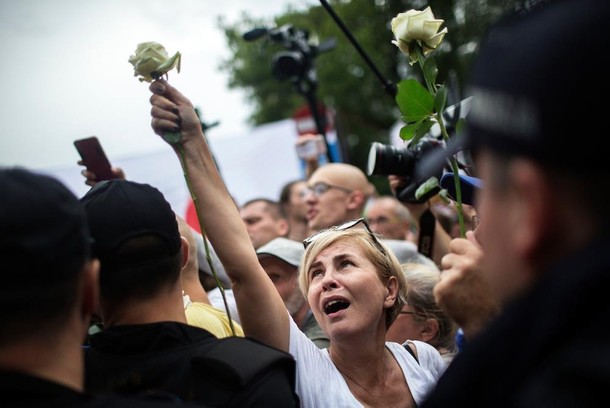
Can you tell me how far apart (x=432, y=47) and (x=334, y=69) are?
25.2m

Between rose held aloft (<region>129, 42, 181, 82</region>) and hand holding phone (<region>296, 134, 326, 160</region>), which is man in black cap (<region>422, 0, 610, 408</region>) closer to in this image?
rose held aloft (<region>129, 42, 181, 82</region>)

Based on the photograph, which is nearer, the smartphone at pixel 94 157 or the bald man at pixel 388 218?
the smartphone at pixel 94 157

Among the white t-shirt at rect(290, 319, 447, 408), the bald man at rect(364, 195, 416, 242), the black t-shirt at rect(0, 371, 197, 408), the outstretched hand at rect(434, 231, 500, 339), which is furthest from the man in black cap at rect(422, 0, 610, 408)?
the bald man at rect(364, 195, 416, 242)

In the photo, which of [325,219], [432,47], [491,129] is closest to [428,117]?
[432,47]

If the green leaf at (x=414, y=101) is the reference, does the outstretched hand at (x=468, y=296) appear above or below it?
below

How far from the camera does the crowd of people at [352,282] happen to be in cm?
104

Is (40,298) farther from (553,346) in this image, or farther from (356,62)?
(356,62)

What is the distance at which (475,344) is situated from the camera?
1.16 meters

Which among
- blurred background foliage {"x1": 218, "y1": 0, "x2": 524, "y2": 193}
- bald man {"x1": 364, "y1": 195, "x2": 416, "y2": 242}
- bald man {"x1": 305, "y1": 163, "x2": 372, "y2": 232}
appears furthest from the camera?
blurred background foliage {"x1": 218, "y1": 0, "x2": 524, "y2": 193}

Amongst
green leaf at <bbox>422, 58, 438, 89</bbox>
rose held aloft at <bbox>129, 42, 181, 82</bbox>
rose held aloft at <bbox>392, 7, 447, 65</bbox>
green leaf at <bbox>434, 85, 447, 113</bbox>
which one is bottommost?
green leaf at <bbox>434, 85, 447, 113</bbox>

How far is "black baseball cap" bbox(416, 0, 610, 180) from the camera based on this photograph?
1.04 meters

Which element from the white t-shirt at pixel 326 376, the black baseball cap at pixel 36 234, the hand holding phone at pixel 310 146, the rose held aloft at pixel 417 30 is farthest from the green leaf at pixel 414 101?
the hand holding phone at pixel 310 146

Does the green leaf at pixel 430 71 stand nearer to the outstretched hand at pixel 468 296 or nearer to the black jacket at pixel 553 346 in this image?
the outstretched hand at pixel 468 296

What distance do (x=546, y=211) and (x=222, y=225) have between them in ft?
3.66
